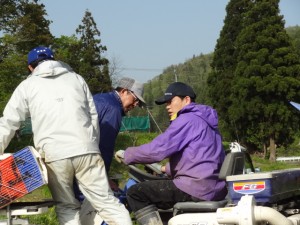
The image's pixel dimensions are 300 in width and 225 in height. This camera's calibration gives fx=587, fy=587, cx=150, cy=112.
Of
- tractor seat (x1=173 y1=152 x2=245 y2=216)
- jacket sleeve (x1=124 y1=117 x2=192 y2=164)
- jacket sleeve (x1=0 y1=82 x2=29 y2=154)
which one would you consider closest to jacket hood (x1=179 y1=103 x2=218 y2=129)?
jacket sleeve (x1=124 y1=117 x2=192 y2=164)

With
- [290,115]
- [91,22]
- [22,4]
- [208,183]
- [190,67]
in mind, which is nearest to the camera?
[208,183]

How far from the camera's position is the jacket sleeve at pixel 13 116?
187 inches

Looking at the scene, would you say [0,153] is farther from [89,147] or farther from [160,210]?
[160,210]

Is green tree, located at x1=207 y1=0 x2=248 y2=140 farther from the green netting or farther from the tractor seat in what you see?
the tractor seat

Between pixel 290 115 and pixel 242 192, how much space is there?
1252 inches

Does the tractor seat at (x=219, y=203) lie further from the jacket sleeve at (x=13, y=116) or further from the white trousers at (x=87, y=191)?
the jacket sleeve at (x=13, y=116)

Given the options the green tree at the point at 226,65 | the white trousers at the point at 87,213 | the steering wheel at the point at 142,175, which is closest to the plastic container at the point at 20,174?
the white trousers at the point at 87,213

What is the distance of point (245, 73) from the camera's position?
1423 inches

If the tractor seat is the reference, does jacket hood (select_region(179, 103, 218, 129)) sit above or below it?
above

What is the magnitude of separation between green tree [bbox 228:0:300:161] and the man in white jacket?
31.3 m

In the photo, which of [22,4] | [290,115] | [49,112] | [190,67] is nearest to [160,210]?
[49,112]

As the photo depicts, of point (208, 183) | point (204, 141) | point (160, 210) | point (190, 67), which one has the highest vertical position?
point (204, 141)

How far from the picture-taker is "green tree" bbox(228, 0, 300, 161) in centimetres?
3553

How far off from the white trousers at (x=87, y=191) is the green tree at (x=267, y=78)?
103 ft
